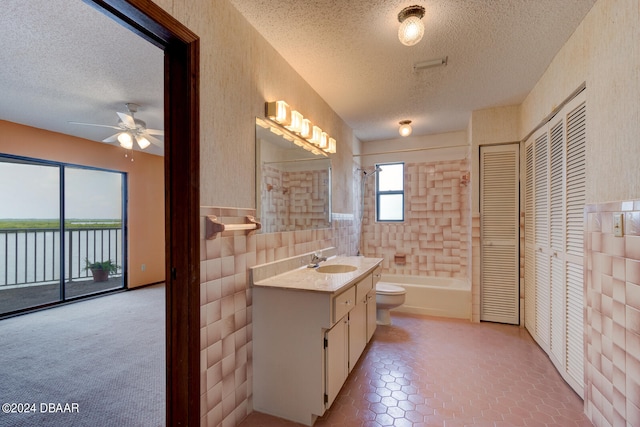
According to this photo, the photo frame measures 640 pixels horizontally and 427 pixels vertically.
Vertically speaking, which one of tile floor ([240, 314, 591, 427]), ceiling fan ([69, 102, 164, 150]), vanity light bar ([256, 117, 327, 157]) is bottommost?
tile floor ([240, 314, 591, 427])

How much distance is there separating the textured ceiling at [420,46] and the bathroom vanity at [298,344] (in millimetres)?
1620

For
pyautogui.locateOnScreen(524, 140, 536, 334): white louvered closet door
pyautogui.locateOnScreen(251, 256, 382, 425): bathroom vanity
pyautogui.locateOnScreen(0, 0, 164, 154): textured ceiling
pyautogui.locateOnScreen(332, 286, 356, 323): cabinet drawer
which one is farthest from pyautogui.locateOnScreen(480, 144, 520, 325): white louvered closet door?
pyautogui.locateOnScreen(0, 0, 164, 154): textured ceiling

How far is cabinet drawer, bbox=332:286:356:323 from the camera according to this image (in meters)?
1.77

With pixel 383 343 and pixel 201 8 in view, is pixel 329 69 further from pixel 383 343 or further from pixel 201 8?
pixel 383 343

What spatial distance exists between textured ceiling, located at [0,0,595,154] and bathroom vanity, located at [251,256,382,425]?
1652 mm

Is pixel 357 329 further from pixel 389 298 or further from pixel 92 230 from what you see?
pixel 92 230

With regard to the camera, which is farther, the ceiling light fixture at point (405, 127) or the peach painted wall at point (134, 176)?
the peach painted wall at point (134, 176)

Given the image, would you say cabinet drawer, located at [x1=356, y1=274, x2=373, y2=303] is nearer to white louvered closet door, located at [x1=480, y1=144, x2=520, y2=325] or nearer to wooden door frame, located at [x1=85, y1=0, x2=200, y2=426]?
wooden door frame, located at [x1=85, y1=0, x2=200, y2=426]

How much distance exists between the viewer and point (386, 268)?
15.1 feet

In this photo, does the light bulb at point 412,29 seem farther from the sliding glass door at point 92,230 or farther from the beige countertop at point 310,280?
the sliding glass door at point 92,230

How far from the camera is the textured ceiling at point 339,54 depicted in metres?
1.76

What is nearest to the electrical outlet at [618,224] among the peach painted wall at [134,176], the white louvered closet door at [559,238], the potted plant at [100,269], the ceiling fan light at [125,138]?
the white louvered closet door at [559,238]

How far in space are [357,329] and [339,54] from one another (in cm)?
213

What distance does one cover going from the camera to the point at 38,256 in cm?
422
